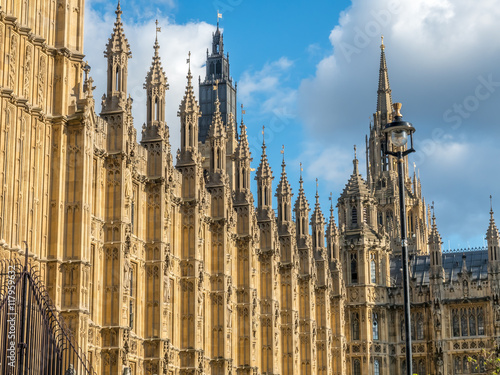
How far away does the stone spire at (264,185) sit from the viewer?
222ft

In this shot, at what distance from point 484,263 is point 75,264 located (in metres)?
56.5

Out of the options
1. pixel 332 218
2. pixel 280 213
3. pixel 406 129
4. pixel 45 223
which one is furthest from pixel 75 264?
pixel 332 218

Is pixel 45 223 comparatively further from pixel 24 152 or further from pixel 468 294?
pixel 468 294

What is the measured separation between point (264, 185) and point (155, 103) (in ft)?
58.5

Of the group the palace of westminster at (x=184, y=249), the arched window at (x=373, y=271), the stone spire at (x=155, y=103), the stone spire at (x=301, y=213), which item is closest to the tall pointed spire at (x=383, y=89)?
the palace of westminster at (x=184, y=249)

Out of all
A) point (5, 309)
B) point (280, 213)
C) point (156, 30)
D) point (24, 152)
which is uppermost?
point (156, 30)

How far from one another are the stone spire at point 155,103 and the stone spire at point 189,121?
3.77 meters

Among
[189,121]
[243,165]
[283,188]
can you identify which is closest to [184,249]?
[189,121]

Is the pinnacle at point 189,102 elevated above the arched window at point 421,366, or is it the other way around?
the pinnacle at point 189,102

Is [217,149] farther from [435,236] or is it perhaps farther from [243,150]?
[435,236]

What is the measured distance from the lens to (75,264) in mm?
38938

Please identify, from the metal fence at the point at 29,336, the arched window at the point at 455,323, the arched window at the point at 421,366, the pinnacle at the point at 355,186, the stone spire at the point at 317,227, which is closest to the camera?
the metal fence at the point at 29,336

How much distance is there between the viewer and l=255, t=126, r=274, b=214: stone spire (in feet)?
222

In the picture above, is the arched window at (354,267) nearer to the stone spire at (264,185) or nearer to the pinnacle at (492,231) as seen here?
the pinnacle at (492,231)
